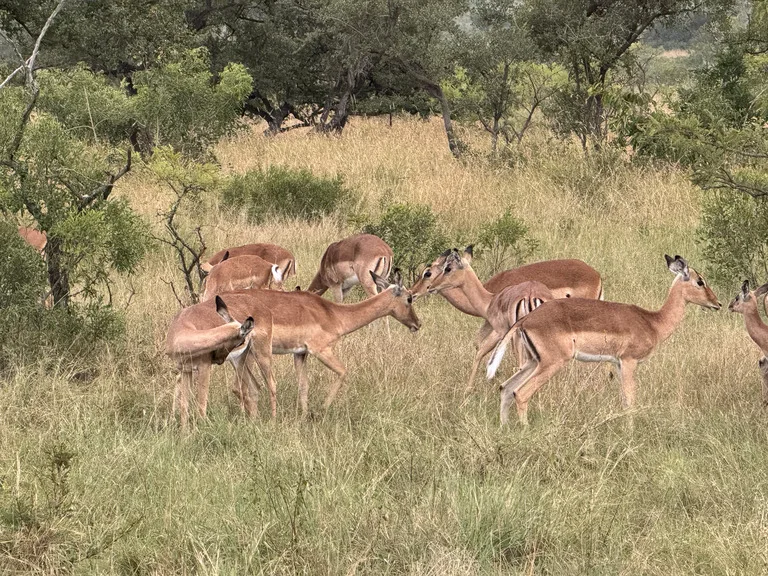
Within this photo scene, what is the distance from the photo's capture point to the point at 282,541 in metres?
4.05

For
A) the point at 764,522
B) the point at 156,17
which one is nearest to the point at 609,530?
the point at 764,522

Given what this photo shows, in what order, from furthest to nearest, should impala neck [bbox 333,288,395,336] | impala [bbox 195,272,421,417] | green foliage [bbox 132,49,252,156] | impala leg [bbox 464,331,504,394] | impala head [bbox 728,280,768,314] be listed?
1. green foliage [bbox 132,49,252,156]
2. impala leg [bbox 464,331,504,394]
3. impala neck [bbox 333,288,395,336]
4. impala head [bbox 728,280,768,314]
5. impala [bbox 195,272,421,417]

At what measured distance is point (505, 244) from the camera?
10.0 m

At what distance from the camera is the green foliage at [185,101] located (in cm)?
1246

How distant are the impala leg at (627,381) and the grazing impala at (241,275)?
2.84m

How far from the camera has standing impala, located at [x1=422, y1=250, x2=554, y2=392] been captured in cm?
702

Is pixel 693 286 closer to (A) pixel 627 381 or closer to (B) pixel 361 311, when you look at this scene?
(A) pixel 627 381

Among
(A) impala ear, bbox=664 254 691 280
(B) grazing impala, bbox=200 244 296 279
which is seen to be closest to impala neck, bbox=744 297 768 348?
(A) impala ear, bbox=664 254 691 280

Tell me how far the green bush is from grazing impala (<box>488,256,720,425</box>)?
256 inches

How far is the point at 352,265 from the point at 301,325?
8.76 ft

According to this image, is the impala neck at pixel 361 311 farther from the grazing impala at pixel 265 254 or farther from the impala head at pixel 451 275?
the grazing impala at pixel 265 254

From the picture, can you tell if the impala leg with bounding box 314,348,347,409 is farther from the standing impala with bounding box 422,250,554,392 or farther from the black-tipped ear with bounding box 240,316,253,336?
the black-tipped ear with bounding box 240,316,253,336

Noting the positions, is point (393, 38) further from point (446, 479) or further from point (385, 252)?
point (446, 479)

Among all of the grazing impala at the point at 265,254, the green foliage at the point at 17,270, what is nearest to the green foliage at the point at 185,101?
the grazing impala at the point at 265,254
